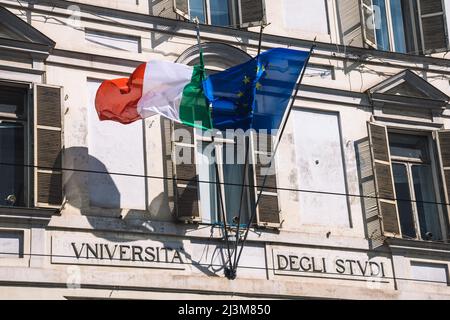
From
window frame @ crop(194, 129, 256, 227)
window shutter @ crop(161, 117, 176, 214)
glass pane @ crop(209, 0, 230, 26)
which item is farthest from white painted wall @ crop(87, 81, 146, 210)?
glass pane @ crop(209, 0, 230, 26)

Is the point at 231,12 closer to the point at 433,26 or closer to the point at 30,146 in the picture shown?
the point at 433,26

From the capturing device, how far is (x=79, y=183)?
1719 cm

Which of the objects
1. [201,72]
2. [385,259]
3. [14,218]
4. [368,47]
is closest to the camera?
[14,218]

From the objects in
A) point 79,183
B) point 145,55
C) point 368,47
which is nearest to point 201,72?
point 145,55

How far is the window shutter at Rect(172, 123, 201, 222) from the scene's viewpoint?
17.6 meters

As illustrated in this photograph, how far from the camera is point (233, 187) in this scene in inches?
728

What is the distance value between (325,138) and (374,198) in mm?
→ 1185

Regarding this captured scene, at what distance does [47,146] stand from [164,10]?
3.04 meters

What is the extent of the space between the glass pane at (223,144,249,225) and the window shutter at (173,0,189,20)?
2047 mm

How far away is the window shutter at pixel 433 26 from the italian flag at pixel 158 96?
472 centimetres

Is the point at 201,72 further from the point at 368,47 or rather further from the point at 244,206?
the point at 368,47

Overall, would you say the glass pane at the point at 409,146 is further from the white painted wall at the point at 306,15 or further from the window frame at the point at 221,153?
the window frame at the point at 221,153

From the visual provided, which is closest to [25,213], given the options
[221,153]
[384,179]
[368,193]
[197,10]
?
[221,153]

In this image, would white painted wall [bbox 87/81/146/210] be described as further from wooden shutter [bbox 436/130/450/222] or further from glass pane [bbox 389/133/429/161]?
wooden shutter [bbox 436/130/450/222]
